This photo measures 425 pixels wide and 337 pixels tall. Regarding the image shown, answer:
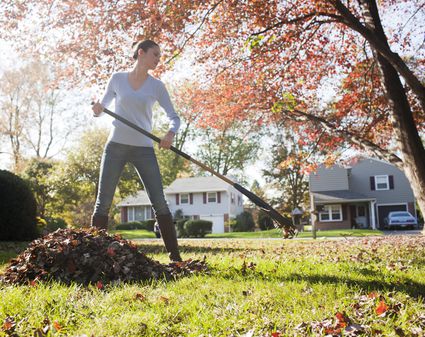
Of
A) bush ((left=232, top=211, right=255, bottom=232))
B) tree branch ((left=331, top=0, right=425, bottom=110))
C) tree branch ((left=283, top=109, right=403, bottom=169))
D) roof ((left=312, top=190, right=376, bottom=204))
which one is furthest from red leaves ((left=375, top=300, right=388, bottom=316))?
bush ((left=232, top=211, right=255, bottom=232))

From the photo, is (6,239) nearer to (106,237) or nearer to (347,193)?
(106,237)

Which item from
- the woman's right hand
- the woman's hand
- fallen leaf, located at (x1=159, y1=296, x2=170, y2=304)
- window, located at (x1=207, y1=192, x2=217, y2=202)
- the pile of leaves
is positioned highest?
window, located at (x1=207, y1=192, x2=217, y2=202)

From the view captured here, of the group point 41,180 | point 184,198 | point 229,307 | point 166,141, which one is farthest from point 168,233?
point 184,198

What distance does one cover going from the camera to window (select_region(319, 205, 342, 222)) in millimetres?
35688

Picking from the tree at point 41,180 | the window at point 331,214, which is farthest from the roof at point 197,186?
the tree at point 41,180

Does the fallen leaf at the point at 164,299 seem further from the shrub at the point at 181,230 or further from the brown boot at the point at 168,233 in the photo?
the shrub at the point at 181,230

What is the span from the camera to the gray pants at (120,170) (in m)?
4.75

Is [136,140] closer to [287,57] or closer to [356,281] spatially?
[356,281]

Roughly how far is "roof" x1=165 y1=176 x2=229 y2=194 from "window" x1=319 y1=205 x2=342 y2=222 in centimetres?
891

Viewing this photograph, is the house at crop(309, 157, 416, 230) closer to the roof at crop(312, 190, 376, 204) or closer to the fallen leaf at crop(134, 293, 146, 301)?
the roof at crop(312, 190, 376, 204)

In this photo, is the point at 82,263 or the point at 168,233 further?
the point at 168,233

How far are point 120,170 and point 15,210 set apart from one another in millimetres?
6859

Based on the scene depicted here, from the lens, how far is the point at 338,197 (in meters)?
34.3

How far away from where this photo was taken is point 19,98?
3042 centimetres
